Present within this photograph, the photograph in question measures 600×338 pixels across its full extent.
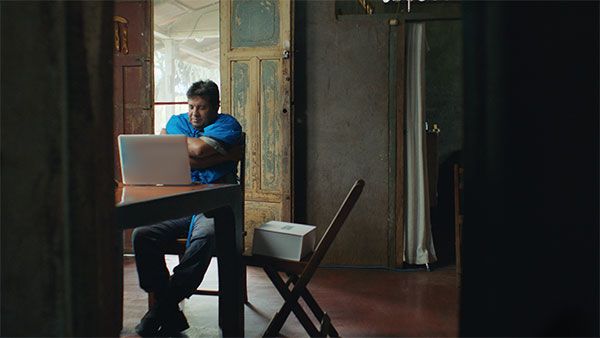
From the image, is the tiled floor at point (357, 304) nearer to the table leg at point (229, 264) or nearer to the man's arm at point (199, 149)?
the table leg at point (229, 264)

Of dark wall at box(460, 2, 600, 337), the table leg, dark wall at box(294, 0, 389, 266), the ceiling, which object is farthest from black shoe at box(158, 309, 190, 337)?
the ceiling

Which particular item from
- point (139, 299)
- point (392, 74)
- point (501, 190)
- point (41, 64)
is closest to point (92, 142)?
point (41, 64)


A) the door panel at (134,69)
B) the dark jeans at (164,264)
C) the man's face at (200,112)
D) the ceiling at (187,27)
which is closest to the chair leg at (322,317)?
the dark jeans at (164,264)

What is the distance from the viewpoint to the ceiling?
369 inches

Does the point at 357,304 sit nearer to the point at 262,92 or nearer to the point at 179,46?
the point at 262,92

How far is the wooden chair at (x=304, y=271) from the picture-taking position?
273 centimetres

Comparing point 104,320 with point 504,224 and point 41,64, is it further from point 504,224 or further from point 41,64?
point 504,224

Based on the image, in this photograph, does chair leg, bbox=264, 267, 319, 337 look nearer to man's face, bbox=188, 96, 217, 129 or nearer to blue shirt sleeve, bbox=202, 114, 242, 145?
blue shirt sleeve, bbox=202, 114, 242, 145

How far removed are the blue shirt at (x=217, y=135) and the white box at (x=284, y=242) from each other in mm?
693

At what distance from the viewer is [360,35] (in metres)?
5.14

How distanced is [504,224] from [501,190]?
0.06 m

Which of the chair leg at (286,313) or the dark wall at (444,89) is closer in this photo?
the chair leg at (286,313)

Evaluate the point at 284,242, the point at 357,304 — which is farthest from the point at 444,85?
the point at 284,242

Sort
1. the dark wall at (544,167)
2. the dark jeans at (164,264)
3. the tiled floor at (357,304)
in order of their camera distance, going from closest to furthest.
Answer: the dark wall at (544,167), the dark jeans at (164,264), the tiled floor at (357,304)
